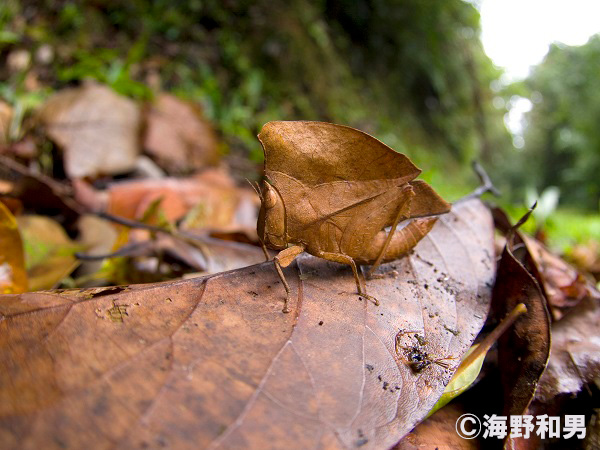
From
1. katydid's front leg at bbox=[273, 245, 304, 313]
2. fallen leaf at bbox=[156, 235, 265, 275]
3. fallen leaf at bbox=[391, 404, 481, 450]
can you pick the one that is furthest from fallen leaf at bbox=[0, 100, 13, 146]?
fallen leaf at bbox=[391, 404, 481, 450]

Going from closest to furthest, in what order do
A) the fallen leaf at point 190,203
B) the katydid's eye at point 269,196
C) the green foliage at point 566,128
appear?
the katydid's eye at point 269,196 → the fallen leaf at point 190,203 → the green foliage at point 566,128

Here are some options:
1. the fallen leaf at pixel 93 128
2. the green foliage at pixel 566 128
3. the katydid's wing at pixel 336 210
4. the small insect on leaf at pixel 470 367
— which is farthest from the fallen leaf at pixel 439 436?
the green foliage at pixel 566 128

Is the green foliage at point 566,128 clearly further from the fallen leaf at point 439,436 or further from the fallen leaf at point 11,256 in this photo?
the fallen leaf at point 11,256

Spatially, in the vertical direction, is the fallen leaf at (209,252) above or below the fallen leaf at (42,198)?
above

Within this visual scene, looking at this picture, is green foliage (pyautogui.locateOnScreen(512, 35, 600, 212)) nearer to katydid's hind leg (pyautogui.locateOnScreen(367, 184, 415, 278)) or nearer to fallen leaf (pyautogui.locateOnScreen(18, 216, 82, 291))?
katydid's hind leg (pyautogui.locateOnScreen(367, 184, 415, 278))

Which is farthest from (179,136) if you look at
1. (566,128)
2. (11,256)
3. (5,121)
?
(566,128)

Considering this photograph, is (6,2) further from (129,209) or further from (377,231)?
(377,231)
